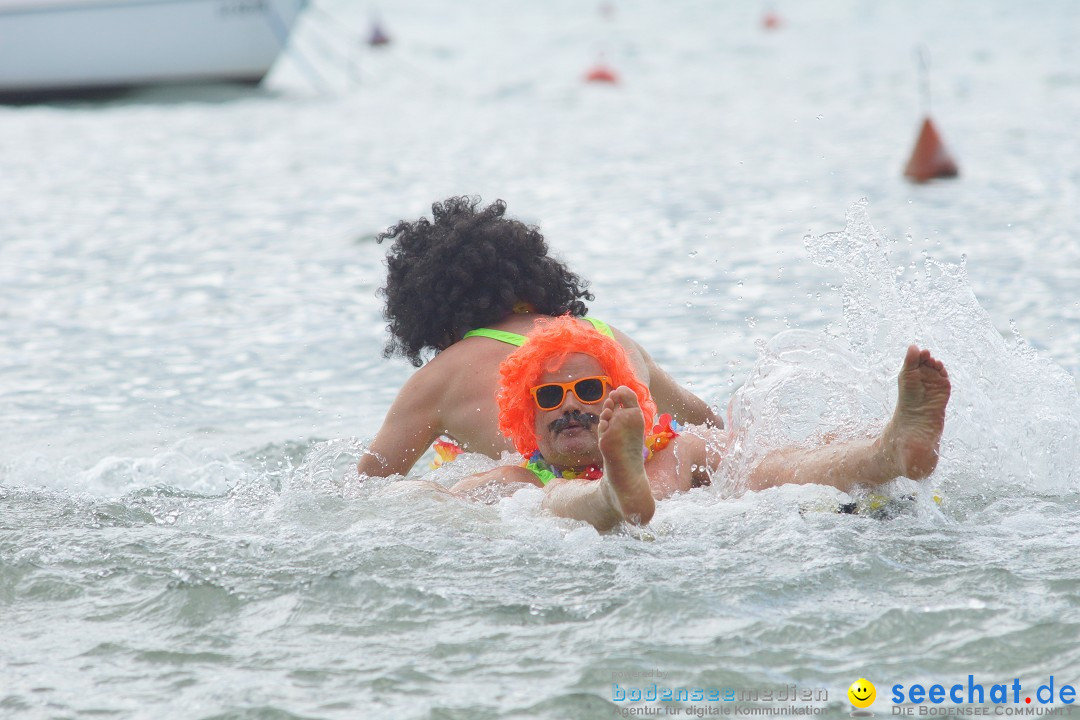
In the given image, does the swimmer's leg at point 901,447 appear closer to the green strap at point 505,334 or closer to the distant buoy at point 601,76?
the green strap at point 505,334

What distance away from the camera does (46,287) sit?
456 inches

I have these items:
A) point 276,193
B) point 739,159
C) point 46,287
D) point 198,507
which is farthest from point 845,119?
point 198,507

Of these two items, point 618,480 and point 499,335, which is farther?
point 499,335

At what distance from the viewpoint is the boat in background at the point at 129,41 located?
24.2 meters

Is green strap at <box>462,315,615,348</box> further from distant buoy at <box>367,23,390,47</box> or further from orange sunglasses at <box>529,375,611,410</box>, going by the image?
→ distant buoy at <box>367,23,390,47</box>

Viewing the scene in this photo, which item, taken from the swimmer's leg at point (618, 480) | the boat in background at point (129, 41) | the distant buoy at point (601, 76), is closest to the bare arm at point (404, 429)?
the swimmer's leg at point (618, 480)

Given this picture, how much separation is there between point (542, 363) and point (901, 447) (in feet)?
4.45

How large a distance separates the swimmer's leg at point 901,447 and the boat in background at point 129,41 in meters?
21.9

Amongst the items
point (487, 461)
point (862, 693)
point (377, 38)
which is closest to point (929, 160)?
point (487, 461)

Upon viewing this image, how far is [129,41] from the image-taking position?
24750 millimetres

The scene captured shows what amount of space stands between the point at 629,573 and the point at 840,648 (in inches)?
31.4

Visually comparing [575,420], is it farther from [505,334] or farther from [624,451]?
[505,334]

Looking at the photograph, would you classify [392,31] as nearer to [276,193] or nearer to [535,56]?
[535,56]

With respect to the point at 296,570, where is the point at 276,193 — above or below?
above
